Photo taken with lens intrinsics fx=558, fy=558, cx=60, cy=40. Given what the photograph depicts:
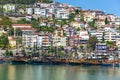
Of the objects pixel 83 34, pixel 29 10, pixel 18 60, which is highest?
pixel 29 10

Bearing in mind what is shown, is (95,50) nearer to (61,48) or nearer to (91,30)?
(61,48)

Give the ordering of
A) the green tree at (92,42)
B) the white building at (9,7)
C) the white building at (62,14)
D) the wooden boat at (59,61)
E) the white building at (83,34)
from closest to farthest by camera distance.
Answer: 1. the wooden boat at (59,61)
2. the green tree at (92,42)
3. the white building at (83,34)
4. the white building at (62,14)
5. the white building at (9,7)

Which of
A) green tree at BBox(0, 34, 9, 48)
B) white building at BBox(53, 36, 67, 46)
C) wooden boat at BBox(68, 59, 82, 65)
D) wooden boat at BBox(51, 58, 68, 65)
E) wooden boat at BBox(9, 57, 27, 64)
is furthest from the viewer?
white building at BBox(53, 36, 67, 46)

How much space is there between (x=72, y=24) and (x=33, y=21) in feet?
13.6

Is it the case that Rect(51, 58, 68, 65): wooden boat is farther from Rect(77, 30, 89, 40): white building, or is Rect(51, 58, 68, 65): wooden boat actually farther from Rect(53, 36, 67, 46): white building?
Rect(77, 30, 89, 40): white building

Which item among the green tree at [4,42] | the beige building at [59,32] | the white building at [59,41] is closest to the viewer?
the green tree at [4,42]

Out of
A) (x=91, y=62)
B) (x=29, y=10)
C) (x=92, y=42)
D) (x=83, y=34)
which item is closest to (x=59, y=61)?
(x=91, y=62)

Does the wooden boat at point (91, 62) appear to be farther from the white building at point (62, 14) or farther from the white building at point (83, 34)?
the white building at point (62, 14)

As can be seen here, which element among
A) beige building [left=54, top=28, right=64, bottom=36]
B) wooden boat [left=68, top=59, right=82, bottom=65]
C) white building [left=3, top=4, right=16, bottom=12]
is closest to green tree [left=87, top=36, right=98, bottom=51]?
beige building [left=54, top=28, right=64, bottom=36]

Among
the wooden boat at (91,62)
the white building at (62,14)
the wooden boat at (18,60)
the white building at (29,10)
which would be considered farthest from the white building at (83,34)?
the wooden boat at (18,60)

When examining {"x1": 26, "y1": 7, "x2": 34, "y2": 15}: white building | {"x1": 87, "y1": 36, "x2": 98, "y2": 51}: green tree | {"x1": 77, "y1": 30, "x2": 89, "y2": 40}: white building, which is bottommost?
{"x1": 87, "y1": 36, "x2": 98, "y2": 51}: green tree

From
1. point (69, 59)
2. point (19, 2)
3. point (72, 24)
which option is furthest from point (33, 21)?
point (69, 59)

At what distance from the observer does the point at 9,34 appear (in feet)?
176

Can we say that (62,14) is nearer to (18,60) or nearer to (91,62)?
(18,60)
